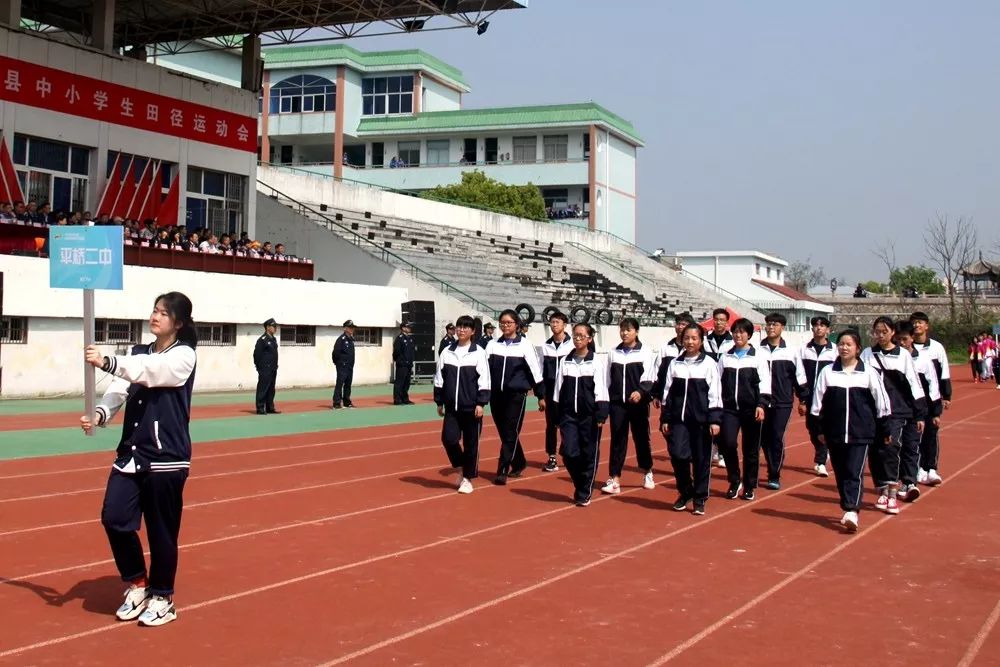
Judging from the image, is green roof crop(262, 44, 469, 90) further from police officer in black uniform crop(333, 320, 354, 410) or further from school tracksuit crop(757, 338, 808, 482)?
school tracksuit crop(757, 338, 808, 482)

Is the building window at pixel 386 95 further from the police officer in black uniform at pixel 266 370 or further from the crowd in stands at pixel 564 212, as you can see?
the police officer in black uniform at pixel 266 370

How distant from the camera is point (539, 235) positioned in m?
51.4

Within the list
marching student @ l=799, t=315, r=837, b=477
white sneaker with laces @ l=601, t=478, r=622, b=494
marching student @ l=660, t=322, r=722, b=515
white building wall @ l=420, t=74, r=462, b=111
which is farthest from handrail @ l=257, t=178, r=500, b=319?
white building wall @ l=420, t=74, r=462, b=111

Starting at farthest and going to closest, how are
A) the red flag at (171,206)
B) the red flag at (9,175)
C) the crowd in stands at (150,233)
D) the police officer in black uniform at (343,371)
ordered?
the red flag at (171,206) < the red flag at (9,175) < the crowd in stands at (150,233) < the police officer in black uniform at (343,371)

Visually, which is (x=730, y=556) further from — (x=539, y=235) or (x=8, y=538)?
(x=539, y=235)

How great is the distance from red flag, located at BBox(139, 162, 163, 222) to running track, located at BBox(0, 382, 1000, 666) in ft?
60.6

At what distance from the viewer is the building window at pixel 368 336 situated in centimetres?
3052

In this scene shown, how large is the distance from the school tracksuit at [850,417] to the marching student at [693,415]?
990mm

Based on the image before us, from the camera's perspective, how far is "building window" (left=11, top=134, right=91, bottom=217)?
27053 mm

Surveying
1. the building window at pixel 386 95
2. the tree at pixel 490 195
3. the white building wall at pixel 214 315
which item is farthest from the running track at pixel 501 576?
the building window at pixel 386 95

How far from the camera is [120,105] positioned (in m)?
29.2

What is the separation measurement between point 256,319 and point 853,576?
21.0 m

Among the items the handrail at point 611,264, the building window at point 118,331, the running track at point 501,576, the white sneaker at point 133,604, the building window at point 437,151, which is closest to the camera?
the running track at point 501,576

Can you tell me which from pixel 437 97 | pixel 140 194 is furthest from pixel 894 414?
pixel 437 97
